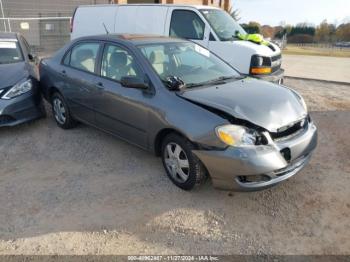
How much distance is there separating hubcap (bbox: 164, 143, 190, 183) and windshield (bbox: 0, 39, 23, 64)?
399cm

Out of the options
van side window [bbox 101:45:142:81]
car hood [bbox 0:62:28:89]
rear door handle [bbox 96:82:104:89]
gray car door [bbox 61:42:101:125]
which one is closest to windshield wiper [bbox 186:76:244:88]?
van side window [bbox 101:45:142:81]

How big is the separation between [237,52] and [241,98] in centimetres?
354

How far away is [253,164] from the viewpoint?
3121mm

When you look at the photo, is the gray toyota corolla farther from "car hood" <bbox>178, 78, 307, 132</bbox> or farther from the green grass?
the green grass

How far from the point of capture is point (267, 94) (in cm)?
377

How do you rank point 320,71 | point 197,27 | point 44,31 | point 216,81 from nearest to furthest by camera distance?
point 216,81 → point 197,27 → point 320,71 → point 44,31

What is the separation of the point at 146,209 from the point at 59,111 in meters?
2.99

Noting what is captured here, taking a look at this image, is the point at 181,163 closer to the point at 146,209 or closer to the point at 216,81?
the point at 146,209

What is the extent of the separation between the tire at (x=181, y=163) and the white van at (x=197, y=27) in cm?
344

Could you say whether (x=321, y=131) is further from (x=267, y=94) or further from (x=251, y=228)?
(x=251, y=228)

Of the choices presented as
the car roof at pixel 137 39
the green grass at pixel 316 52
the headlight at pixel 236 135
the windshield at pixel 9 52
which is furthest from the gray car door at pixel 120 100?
the green grass at pixel 316 52

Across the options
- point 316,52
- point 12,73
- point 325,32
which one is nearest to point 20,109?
point 12,73

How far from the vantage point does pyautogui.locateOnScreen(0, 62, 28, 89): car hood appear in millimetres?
5379

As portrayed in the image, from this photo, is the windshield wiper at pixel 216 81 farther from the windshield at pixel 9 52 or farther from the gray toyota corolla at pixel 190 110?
the windshield at pixel 9 52
